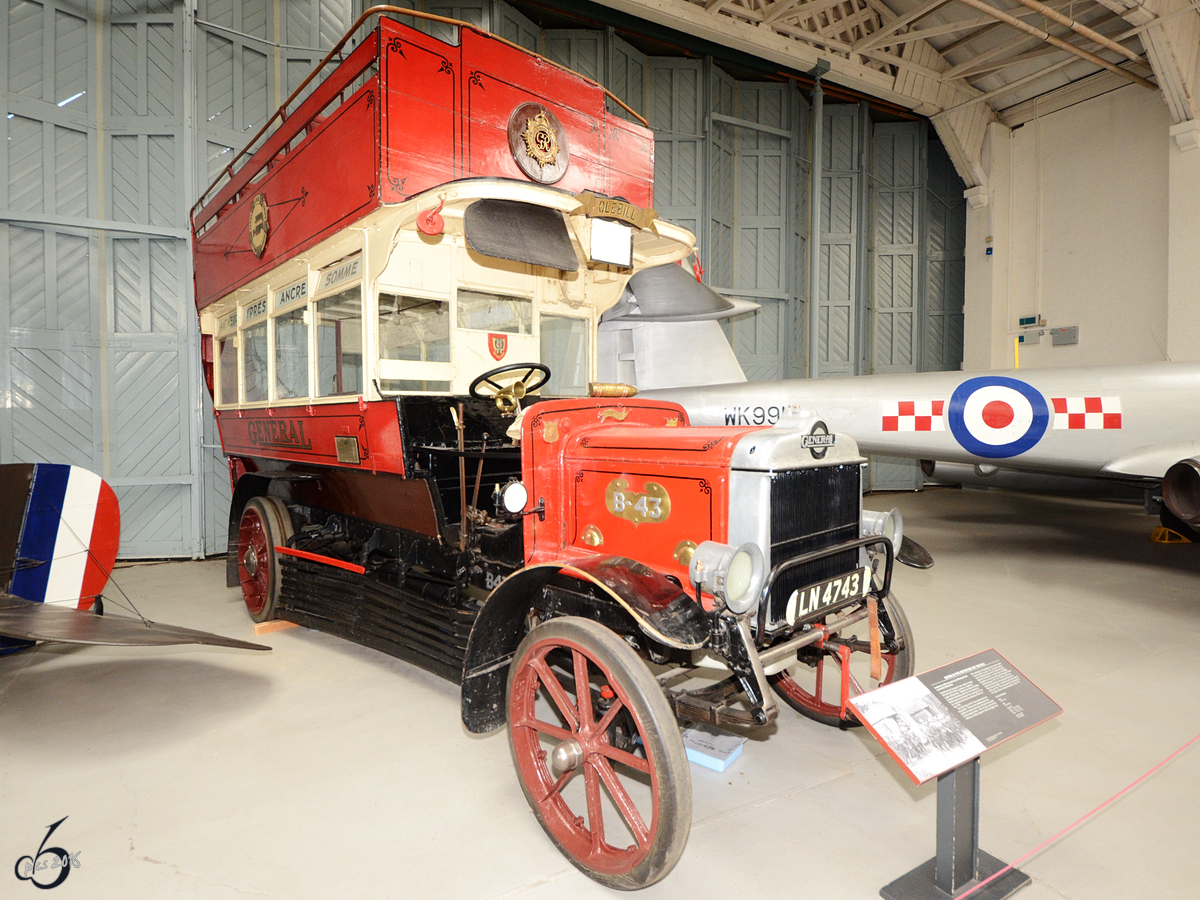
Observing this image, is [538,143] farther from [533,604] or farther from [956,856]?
[956,856]

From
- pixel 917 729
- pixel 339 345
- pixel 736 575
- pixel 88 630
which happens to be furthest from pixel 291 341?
pixel 917 729

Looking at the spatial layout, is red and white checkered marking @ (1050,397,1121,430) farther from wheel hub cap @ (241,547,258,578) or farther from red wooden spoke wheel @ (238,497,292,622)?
wheel hub cap @ (241,547,258,578)

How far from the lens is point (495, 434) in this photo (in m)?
3.21

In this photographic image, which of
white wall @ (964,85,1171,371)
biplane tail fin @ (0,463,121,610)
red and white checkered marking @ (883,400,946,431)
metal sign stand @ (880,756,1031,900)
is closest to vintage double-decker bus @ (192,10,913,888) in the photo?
metal sign stand @ (880,756,1031,900)

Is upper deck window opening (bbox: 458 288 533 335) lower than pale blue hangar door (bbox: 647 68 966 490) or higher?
lower

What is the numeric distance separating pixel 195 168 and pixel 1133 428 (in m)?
8.14

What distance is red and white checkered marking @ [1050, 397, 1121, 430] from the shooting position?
528 cm

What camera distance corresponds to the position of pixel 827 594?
221 cm

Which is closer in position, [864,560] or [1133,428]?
[864,560]

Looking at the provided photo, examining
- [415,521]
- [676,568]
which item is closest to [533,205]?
[415,521]

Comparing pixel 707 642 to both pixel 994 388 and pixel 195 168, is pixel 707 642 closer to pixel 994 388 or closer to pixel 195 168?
pixel 994 388

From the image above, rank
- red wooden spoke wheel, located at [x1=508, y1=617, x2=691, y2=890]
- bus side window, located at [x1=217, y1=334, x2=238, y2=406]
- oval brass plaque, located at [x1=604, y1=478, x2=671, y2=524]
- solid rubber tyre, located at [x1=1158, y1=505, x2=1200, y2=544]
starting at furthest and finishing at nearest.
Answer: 1. solid rubber tyre, located at [x1=1158, y1=505, x2=1200, y2=544]
2. bus side window, located at [x1=217, y1=334, x2=238, y2=406]
3. oval brass plaque, located at [x1=604, y1=478, x2=671, y2=524]
4. red wooden spoke wheel, located at [x1=508, y1=617, x2=691, y2=890]

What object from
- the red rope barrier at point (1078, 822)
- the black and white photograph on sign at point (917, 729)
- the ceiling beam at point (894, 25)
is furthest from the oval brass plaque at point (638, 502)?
the ceiling beam at point (894, 25)

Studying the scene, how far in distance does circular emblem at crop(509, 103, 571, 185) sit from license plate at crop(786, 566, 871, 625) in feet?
8.52
